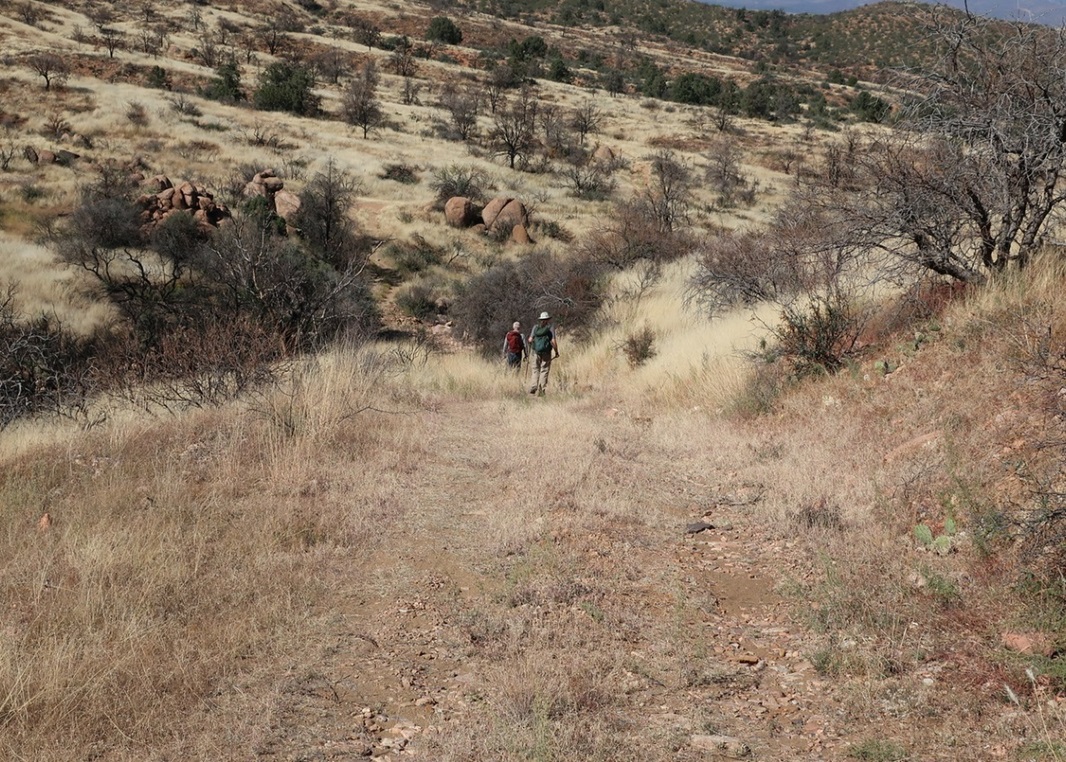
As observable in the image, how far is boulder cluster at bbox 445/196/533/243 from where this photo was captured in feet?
95.1

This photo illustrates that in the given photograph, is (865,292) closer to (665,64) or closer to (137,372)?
(137,372)

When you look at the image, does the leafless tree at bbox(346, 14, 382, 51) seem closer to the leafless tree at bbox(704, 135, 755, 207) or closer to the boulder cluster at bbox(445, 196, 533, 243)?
the leafless tree at bbox(704, 135, 755, 207)

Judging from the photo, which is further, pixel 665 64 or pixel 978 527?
pixel 665 64

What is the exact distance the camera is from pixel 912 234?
24.8 ft

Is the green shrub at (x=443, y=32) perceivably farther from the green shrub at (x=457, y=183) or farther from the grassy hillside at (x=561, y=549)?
the grassy hillside at (x=561, y=549)

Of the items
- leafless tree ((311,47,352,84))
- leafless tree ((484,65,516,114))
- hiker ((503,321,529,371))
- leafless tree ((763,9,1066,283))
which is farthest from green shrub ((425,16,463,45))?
leafless tree ((763,9,1066,283))

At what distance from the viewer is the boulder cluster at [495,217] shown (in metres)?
29.0

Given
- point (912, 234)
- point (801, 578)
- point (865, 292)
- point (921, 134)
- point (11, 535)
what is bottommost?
point (11, 535)

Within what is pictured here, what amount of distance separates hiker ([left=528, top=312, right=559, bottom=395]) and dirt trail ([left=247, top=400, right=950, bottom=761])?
581 centimetres

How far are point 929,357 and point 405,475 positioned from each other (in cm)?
490

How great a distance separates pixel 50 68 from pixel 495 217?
1031 inches

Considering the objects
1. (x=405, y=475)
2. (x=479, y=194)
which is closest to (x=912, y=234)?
(x=405, y=475)

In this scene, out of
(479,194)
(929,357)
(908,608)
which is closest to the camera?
(908,608)

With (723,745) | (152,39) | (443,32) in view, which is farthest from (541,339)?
(443,32)
